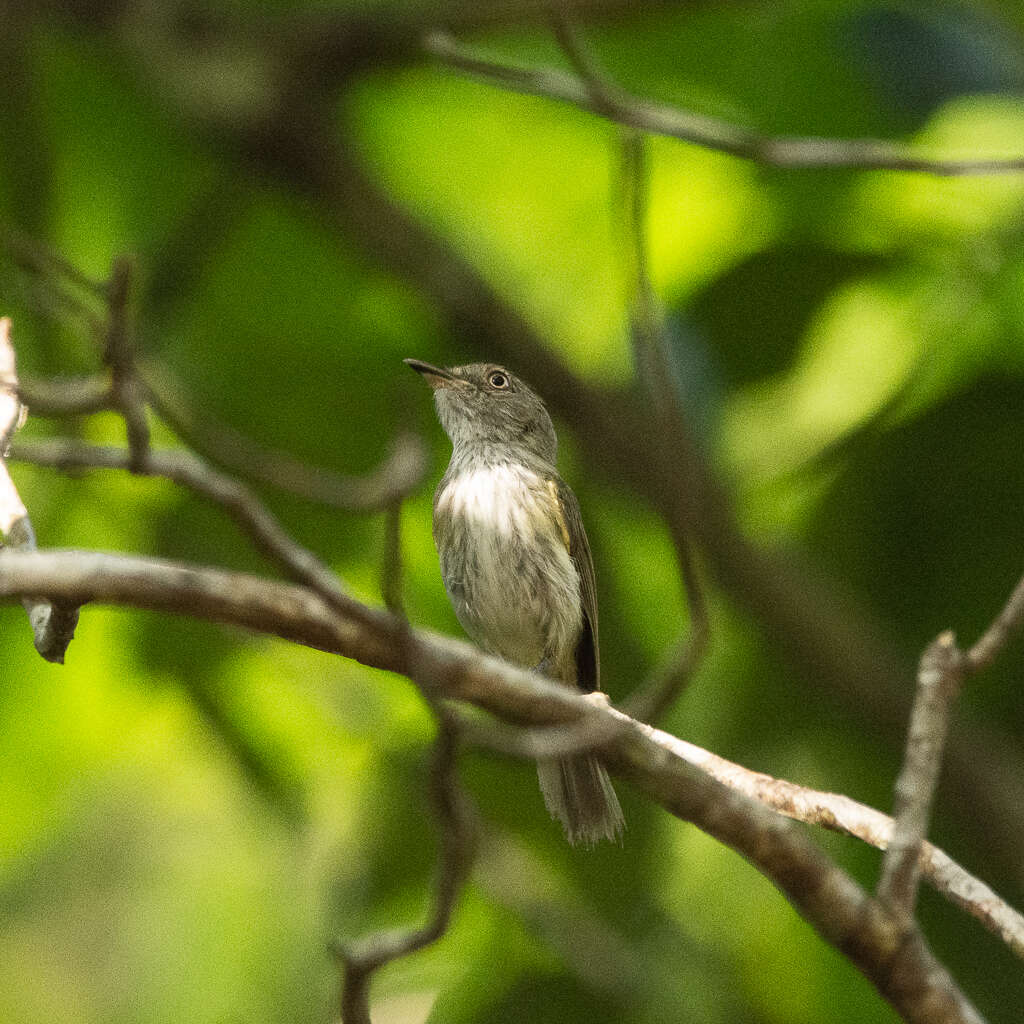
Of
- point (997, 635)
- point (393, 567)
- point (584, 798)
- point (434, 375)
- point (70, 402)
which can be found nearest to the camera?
point (393, 567)

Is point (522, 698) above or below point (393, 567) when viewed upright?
below

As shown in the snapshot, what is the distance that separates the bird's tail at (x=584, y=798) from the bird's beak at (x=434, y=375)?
140cm

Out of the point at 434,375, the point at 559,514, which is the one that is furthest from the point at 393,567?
the point at 434,375

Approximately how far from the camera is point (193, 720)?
535 cm

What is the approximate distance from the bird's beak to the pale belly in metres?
0.42

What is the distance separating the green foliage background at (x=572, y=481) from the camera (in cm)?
472

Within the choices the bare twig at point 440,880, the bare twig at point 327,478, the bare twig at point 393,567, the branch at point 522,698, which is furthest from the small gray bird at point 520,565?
the bare twig at point 393,567

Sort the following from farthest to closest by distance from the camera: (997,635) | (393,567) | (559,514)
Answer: (559,514) → (997,635) → (393,567)

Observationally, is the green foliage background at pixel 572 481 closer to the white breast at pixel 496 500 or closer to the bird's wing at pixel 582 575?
the bird's wing at pixel 582 575

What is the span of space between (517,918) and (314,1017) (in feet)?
2.77

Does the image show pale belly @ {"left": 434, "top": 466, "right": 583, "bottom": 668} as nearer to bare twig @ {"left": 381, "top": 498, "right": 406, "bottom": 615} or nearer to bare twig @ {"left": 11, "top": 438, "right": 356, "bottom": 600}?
bare twig @ {"left": 11, "top": 438, "right": 356, "bottom": 600}

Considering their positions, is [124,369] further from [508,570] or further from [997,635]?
[508,570]

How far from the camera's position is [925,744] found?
193cm

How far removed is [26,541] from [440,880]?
102 centimetres
